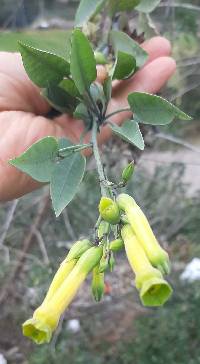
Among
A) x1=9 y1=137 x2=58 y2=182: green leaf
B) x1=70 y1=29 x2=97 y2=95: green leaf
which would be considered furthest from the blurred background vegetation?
x1=9 y1=137 x2=58 y2=182: green leaf

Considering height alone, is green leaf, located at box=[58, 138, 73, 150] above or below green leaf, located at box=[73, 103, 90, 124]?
above

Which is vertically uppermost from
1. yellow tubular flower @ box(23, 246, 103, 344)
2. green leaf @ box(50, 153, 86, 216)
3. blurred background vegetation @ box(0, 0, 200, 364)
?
green leaf @ box(50, 153, 86, 216)

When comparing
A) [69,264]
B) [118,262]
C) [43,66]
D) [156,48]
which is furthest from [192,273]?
[69,264]

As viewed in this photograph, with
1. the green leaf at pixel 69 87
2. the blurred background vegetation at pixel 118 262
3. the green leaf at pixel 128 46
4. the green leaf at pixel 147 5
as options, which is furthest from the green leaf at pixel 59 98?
the blurred background vegetation at pixel 118 262

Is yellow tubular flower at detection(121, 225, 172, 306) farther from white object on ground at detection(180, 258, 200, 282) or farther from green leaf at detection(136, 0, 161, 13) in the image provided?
white object on ground at detection(180, 258, 200, 282)

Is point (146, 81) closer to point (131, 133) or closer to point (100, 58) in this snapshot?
point (100, 58)

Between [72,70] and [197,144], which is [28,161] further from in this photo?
[197,144]

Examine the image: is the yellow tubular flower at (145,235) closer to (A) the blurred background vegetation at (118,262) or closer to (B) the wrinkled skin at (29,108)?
(B) the wrinkled skin at (29,108)
